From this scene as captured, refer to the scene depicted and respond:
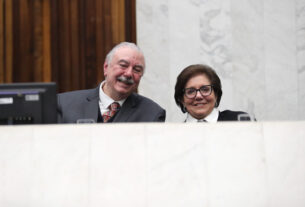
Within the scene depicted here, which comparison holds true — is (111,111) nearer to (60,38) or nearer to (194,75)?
(194,75)

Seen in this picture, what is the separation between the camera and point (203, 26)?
13.3 feet

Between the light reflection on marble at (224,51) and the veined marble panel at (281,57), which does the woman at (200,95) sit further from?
the veined marble panel at (281,57)

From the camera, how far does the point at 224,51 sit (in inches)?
158

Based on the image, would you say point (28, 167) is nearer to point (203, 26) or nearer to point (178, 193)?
point (178, 193)

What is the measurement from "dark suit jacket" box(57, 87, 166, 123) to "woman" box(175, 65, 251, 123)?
0.75 ft

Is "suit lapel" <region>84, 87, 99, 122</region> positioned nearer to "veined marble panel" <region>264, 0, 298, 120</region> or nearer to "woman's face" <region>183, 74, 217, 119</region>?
"woman's face" <region>183, 74, 217, 119</region>

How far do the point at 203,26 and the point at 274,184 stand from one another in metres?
2.66

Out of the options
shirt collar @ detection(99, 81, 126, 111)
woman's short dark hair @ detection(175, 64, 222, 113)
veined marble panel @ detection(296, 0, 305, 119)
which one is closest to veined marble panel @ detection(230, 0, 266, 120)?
veined marble panel @ detection(296, 0, 305, 119)

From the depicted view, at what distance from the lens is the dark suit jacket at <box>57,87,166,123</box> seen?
2.75 metres

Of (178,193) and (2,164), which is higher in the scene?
(2,164)

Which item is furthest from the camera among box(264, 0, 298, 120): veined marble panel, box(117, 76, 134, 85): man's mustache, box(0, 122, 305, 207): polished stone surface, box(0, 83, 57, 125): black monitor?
box(264, 0, 298, 120): veined marble panel

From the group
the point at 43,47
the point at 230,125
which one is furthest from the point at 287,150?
the point at 43,47

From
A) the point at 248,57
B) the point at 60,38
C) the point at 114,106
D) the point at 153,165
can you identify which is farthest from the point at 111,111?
the point at 248,57

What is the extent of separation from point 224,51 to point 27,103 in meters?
2.53
